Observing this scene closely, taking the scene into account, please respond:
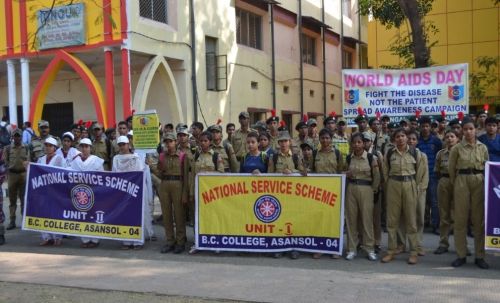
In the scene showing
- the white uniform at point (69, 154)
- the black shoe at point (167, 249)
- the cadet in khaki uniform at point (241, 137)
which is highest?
the cadet in khaki uniform at point (241, 137)

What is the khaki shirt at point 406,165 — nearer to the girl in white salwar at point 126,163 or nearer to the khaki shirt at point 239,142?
the khaki shirt at point 239,142

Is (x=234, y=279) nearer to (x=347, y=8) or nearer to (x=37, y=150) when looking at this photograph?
(x=37, y=150)

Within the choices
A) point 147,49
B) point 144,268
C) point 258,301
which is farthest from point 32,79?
point 258,301

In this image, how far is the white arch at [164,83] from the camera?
16.2 m

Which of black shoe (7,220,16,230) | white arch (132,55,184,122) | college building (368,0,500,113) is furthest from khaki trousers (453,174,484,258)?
college building (368,0,500,113)

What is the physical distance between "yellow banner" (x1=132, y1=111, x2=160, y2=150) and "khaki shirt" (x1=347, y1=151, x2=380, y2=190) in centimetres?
369

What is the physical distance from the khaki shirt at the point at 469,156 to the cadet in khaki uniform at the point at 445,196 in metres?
0.57

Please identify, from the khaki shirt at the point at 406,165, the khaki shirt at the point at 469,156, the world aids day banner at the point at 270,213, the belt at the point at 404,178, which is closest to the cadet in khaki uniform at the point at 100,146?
the world aids day banner at the point at 270,213

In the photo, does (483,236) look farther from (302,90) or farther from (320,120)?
(320,120)

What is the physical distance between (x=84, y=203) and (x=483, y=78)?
1592 centimetres

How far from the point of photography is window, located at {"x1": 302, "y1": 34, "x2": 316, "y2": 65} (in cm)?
2611

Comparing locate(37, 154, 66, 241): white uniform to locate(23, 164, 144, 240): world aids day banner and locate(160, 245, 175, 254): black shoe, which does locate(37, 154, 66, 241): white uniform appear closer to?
locate(23, 164, 144, 240): world aids day banner

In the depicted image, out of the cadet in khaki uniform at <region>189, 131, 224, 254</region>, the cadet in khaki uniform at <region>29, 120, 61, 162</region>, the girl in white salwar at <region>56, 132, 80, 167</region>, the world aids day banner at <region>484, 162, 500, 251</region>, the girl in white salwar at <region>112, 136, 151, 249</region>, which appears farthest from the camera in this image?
the cadet in khaki uniform at <region>29, 120, 61, 162</region>

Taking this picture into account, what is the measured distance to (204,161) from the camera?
775 cm
